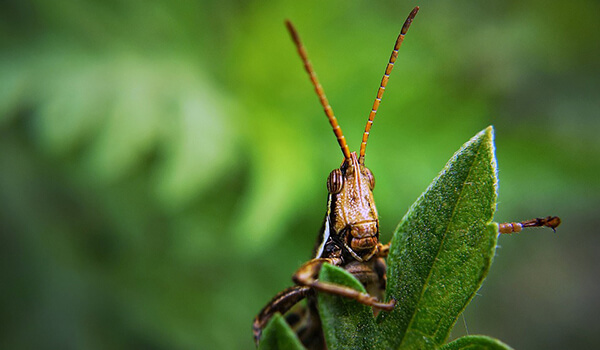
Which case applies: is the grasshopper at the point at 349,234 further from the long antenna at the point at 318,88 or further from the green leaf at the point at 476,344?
the green leaf at the point at 476,344

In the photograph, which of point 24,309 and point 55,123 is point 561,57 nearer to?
point 55,123

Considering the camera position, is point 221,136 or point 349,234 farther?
point 221,136

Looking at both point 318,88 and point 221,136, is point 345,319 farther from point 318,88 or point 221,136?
point 221,136

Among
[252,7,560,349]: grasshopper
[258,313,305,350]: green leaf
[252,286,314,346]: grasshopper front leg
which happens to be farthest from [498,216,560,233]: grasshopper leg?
[258,313,305,350]: green leaf

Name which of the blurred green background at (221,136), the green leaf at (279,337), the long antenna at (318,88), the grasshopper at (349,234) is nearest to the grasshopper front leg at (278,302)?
the grasshopper at (349,234)

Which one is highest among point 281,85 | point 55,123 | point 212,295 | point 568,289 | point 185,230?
point 281,85

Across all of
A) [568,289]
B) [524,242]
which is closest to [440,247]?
[524,242]

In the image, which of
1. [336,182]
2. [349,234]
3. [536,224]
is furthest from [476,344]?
[336,182]
